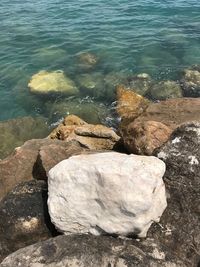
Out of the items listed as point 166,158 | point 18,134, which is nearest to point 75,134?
point 18,134

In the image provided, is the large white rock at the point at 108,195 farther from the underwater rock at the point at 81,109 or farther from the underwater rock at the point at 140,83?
the underwater rock at the point at 140,83

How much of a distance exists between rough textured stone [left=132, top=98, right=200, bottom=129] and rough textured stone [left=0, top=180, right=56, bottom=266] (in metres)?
4.34

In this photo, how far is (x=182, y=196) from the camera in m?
7.50

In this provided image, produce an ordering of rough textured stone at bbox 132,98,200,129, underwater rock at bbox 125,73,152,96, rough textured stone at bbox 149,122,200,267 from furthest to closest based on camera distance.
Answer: underwater rock at bbox 125,73,152,96 < rough textured stone at bbox 132,98,200,129 < rough textured stone at bbox 149,122,200,267

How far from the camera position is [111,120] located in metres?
15.9

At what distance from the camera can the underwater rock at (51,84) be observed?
18.1 m

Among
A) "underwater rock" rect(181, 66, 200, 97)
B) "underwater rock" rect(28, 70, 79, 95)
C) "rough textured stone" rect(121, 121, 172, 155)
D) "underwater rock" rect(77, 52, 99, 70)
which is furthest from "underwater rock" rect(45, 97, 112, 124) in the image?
"rough textured stone" rect(121, 121, 172, 155)

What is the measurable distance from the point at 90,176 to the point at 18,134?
8.43 m

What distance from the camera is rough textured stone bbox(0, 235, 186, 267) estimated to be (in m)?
6.27

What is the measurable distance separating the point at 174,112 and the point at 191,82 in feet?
22.6

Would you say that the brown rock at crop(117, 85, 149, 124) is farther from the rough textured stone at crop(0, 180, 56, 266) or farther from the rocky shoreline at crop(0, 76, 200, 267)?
the rough textured stone at crop(0, 180, 56, 266)

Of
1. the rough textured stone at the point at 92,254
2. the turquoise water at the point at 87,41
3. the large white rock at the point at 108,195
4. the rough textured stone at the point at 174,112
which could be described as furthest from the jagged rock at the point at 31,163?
the turquoise water at the point at 87,41

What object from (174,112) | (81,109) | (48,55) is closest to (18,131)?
(81,109)

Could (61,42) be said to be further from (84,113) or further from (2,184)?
(2,184)
